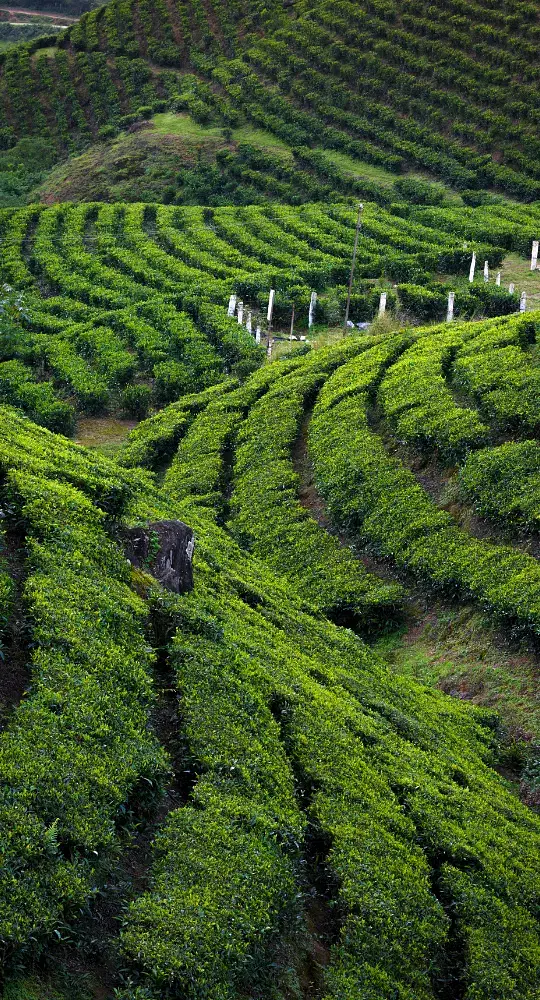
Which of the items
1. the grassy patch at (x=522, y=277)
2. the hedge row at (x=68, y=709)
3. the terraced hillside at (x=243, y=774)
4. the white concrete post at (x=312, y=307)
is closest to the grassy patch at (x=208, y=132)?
the grassy patch at (x=522, y=277)

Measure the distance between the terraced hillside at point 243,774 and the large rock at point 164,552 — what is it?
26 centimetres

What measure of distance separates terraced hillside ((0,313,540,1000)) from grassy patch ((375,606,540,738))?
1.55 ft

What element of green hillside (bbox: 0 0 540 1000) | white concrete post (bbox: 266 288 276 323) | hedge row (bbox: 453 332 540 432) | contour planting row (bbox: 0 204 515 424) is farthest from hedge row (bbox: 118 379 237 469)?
hedge row (bbox: 453 332 540 432)

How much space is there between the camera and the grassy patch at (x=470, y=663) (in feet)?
56.0

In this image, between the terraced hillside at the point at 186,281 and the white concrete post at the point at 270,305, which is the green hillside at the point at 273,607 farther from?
the white concrete post at the point at 270,305

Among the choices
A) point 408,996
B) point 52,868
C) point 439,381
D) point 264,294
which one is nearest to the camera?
point 52,868

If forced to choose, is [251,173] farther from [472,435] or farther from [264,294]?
[472,435]

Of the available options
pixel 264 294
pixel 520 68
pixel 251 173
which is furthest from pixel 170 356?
pixel 520 68

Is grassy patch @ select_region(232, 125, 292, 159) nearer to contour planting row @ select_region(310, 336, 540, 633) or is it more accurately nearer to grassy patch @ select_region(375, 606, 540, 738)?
contour planting row @ select_region(310, 336, 540, 633)

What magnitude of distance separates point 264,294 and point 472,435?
19.3m

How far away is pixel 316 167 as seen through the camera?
57125 millimetres

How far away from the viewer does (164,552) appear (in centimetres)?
1436

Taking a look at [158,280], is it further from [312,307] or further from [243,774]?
[243,774]

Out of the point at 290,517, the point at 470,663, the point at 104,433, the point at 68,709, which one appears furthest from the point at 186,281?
the point at 68,709
